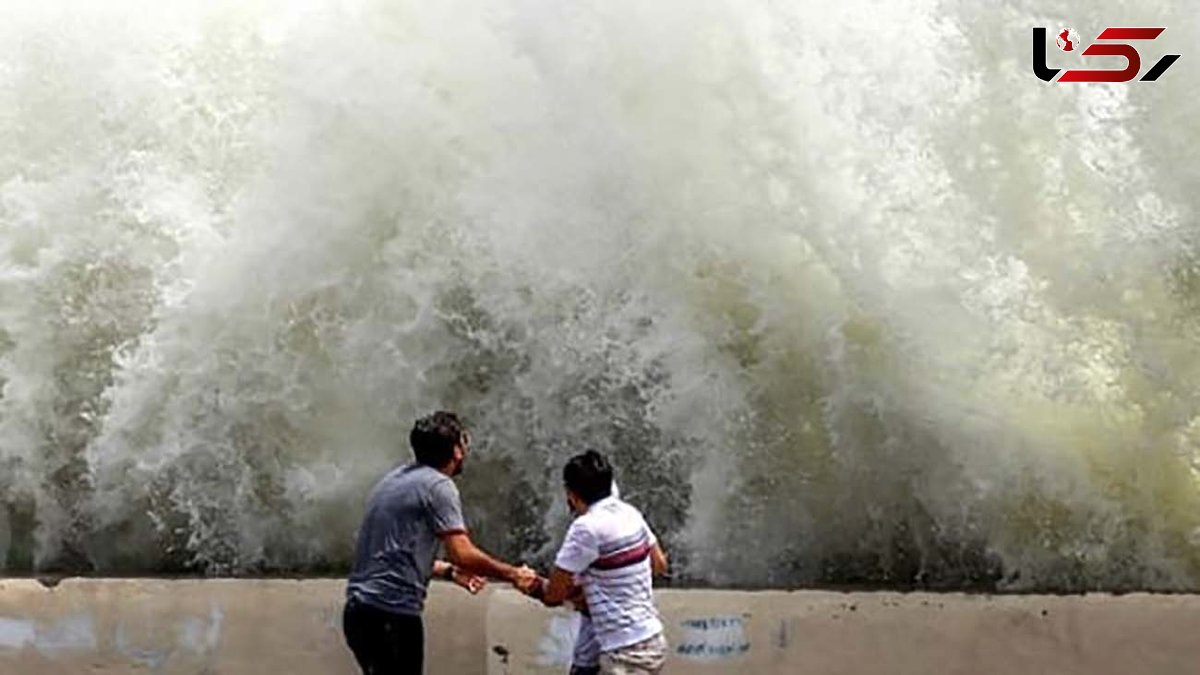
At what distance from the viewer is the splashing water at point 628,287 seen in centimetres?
744

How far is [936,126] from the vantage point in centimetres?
777

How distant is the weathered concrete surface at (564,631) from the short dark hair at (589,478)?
45.4 inches

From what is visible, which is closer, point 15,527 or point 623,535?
point 623,535

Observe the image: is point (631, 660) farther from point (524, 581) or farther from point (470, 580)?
point (470, 580)

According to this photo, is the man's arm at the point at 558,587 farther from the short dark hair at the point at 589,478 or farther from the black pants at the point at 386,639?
the black pants at the point at 386,639

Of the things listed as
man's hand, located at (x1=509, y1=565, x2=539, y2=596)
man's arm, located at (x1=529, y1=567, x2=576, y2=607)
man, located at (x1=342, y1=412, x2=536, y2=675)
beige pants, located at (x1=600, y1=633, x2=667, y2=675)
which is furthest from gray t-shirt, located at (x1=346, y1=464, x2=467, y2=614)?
beige pants, located at (x1=600, y1=633, x2=667, y2=675)

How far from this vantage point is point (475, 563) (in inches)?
219

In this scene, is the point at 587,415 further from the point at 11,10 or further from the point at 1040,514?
the point at 11,10

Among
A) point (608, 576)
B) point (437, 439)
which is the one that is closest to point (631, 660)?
point (608, 576)

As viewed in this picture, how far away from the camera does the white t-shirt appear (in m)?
5.41

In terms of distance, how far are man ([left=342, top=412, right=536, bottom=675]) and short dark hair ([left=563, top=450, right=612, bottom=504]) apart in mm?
366

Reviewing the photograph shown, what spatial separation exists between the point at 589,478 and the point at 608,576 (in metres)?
0.30

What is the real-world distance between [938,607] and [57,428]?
487 centimetres

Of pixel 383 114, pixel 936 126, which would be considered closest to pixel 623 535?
pixel 936 126
